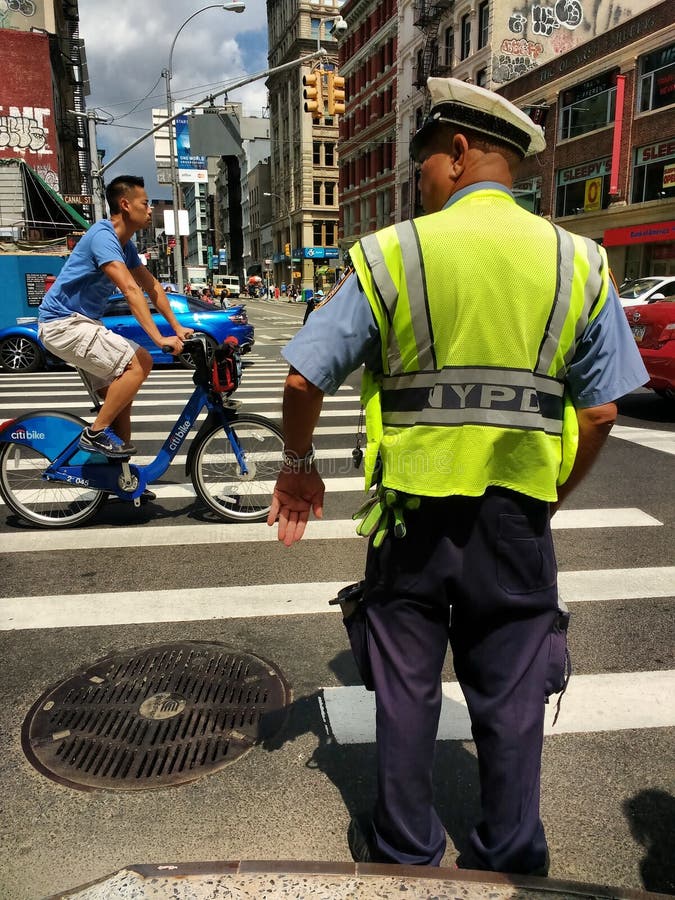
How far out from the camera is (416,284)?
1646 millimetres

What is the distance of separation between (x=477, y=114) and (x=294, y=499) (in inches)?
41.1

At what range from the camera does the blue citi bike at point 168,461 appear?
4.98m

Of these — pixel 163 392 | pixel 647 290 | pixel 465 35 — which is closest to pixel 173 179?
pixel 465 35

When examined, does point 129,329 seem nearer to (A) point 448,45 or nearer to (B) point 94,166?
(B) point 94,166

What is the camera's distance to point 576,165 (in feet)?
109

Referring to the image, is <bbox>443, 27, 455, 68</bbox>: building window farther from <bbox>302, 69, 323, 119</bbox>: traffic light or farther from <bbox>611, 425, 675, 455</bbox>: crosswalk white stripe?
<bbox>611, 425, 675, 455</bbox>: crosswalk white stripe

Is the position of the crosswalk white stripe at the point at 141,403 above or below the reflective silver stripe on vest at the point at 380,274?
below

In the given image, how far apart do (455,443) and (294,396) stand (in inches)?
15.9

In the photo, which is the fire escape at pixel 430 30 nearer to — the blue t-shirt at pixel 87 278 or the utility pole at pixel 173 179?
the utility pole at pixel 173 179

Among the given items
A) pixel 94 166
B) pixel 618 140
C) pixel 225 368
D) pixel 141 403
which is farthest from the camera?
pixel 618 140

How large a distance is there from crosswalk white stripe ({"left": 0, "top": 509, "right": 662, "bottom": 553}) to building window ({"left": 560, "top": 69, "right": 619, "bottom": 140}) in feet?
100

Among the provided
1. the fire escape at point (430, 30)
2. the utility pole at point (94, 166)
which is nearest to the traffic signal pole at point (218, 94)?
the utility pole at point (94, 166)

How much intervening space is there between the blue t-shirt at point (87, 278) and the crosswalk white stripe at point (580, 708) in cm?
307

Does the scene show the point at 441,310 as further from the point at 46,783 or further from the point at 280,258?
the point at 280,258
